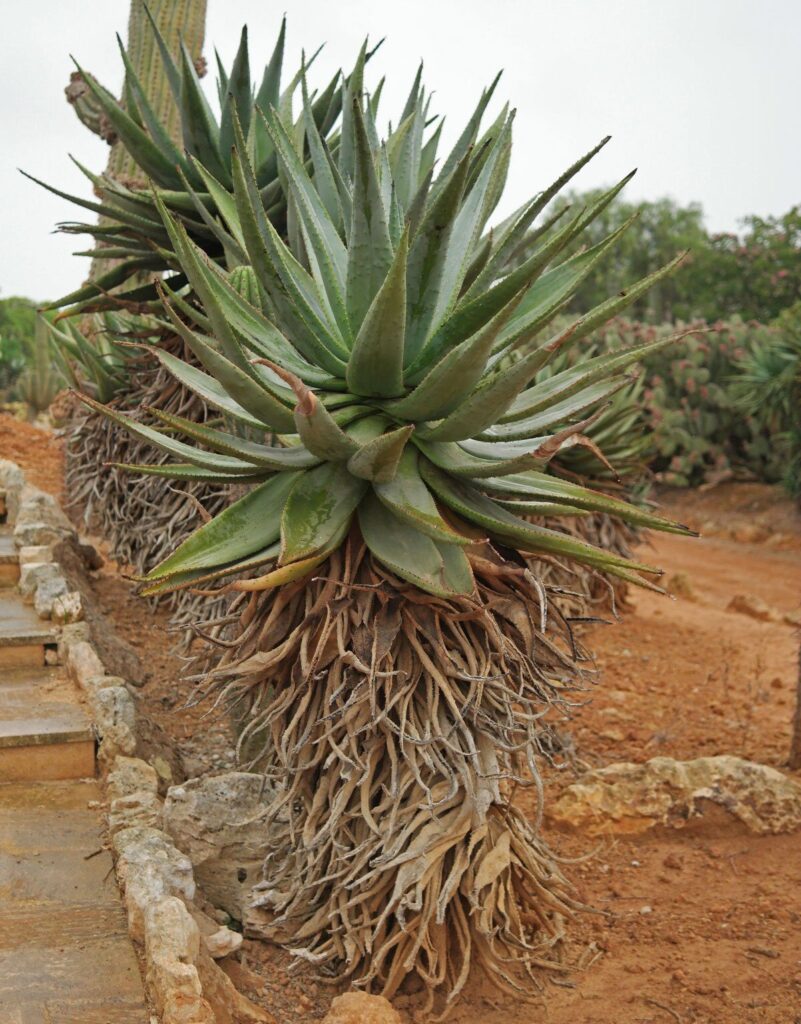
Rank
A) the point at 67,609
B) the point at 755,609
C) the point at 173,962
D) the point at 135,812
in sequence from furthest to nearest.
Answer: the point at 755,609 → the point at 67,609 → the point at 135,812 → the point at 173,962

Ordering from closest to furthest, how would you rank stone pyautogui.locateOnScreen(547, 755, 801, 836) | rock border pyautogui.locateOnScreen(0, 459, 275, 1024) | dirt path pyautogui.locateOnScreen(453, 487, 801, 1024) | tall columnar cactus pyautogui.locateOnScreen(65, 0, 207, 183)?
rock border pyautogui.locateOnScreen(0, 459, 275, 1024) < dirt path pyautogui.locateOnScreen(453, 487, 801, 1024) < stone pyautogui.locateOnScreen(547, 755, 801, 836) < tall columnar cactus pyautogui.locateOnScreen(65, 0, 207, 183)

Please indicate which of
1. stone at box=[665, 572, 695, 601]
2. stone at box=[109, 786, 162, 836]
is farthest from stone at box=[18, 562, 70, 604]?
stone at box=[665, 572, 695, 601]

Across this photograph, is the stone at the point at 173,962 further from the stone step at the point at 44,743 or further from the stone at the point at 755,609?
the stone at the point at 755,609

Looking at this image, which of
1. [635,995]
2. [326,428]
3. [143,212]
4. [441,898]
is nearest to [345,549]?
[326,428]

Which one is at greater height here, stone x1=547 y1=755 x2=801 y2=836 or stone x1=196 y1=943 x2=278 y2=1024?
stone x1=547 y1=755 x2=801 y2=836

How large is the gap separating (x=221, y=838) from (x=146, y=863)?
334 millimetres

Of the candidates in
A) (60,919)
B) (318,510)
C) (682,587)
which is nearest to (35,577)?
(60,919)

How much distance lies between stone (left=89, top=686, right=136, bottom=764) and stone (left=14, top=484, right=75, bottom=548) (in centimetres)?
198

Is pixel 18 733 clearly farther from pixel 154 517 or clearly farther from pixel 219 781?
pixel 154 517

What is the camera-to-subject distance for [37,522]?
5.84 metres

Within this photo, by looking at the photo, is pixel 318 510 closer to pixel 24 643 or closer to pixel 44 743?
pixel 44 743

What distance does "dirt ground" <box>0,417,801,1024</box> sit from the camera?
8.89ft

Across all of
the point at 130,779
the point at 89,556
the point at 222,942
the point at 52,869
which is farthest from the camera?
the point at 89,556

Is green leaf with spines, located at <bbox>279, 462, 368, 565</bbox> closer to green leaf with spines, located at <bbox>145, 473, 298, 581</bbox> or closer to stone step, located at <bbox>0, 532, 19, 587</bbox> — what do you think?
green leaf with spines, located at <bbox>145, 473, 298, 581</bbox>
